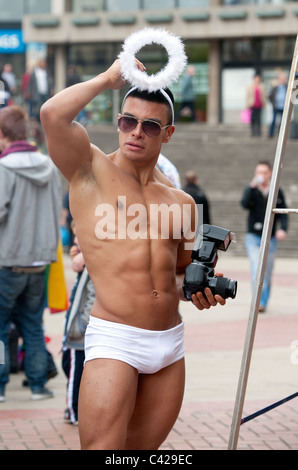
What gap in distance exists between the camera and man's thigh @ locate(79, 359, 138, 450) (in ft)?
11.9

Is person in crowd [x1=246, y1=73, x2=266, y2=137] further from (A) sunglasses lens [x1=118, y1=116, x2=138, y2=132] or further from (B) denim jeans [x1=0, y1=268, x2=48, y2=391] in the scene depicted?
(A) sunglasses lens [x1=118, y1=116, x2=138, y2=132]

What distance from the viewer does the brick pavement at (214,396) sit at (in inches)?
233

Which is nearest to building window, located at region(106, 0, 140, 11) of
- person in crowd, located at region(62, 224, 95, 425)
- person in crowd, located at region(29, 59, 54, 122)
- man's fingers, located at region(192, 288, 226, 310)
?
person in crowd, located at region(29, 59, 54, 122)

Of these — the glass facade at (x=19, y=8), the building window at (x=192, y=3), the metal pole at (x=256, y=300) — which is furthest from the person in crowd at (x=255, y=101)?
the metal pole at (x=256, y=300)

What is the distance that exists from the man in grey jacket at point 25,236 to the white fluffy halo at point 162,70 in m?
3.21

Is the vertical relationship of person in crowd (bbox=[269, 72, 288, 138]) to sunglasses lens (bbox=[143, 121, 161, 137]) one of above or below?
above

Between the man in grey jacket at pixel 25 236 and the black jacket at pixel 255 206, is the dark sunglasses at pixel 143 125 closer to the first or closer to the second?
the man in grey jacket at pixel 25 236

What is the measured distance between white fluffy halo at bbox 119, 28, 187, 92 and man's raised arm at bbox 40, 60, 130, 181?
0.05 meters

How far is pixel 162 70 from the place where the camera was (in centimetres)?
388

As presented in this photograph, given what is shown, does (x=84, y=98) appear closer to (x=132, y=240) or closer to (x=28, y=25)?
(x=132, y=240)

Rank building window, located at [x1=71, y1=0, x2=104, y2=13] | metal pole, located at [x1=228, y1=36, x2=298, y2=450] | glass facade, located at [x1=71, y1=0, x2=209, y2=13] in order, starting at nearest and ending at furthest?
metal pole, located at [x1=228, y1=36, x2=298, y2=450] → glass facade, located at [x1=71, y1=0, x2=209, y2=13] → building window, located at [x1=71, y1=0, x2=104, y2=13]

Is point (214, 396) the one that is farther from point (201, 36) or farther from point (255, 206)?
point (201, 36)

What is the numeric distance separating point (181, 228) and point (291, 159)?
20721mm
